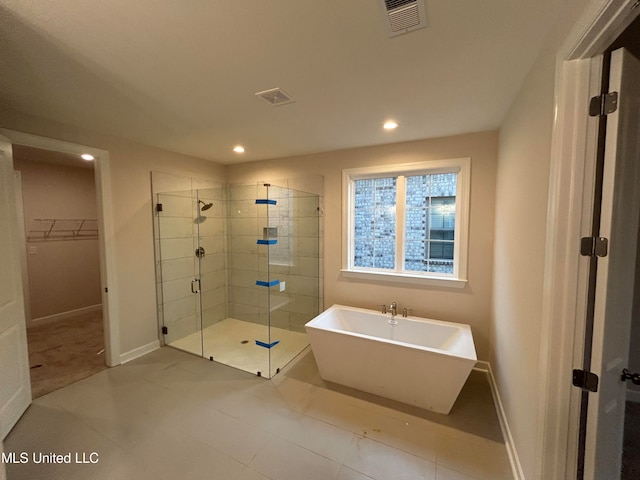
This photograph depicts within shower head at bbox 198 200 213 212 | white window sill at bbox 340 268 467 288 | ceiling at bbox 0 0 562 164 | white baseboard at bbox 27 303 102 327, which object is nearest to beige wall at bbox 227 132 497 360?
white window sill at bbox 340 268 467 288

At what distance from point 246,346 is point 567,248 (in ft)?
10.7

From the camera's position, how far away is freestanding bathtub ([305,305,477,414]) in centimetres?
204

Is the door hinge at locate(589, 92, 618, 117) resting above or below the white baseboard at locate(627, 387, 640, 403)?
above

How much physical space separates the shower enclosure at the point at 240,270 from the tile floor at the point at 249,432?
0.63 m

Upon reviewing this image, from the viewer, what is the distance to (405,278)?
2.97 m

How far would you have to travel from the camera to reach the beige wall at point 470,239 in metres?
2.63

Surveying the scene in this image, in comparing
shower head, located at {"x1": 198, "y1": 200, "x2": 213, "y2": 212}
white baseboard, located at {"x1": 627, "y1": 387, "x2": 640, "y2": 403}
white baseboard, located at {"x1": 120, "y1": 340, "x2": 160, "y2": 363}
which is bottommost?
white baseboard, located at {"x1": 120, "y1": 340, "x2": 160, "y2": 363}

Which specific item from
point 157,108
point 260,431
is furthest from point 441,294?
point 157,108

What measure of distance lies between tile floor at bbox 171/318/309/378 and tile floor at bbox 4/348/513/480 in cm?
28

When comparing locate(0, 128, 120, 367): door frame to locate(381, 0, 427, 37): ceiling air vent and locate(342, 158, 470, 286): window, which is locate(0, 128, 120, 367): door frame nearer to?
locate(342, 158, 470, 286): window

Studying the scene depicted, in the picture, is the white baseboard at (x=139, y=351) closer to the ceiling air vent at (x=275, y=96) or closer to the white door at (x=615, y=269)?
the ceiling air vent at (x=275, y=96)

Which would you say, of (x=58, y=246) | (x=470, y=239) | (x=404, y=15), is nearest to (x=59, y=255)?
(x=58, y=246)

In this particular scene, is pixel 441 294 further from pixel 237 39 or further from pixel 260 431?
pixel 237 39

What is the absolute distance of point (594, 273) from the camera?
1.08 m
